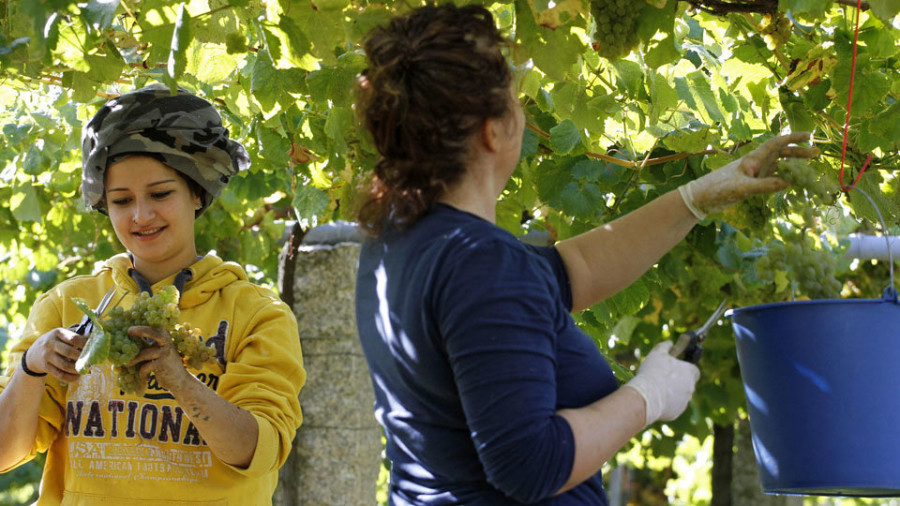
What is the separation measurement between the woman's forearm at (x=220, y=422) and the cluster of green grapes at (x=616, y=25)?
103 cm

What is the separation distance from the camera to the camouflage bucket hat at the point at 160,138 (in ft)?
6.96

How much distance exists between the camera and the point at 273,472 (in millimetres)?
2137

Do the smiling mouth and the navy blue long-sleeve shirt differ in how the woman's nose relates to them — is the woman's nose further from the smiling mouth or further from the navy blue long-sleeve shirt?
the navy blue long-sleeve shirt

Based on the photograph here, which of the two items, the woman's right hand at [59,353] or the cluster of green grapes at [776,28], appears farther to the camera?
the cluster of green grapes at [776,28]

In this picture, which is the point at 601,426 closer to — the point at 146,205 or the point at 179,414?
the point at 179,414

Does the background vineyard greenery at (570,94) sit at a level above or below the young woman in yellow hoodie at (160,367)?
above

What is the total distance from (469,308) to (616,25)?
3.00 ft

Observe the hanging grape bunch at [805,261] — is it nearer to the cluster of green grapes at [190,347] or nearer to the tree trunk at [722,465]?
the cluster of green grapes at [190,347]

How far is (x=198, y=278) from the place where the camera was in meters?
2.17

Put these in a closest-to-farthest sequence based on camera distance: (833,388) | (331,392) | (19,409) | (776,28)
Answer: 1. (833,388)
2. (19,409)
3. (776,28)
4. (331,392)

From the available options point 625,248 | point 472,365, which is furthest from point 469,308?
point 625,248

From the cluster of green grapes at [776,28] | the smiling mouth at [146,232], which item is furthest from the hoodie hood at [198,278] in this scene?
the cluster of green grapes at [776,28]

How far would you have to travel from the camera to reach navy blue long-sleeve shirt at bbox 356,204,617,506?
1413 mm

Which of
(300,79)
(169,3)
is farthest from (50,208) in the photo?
(169,3)
